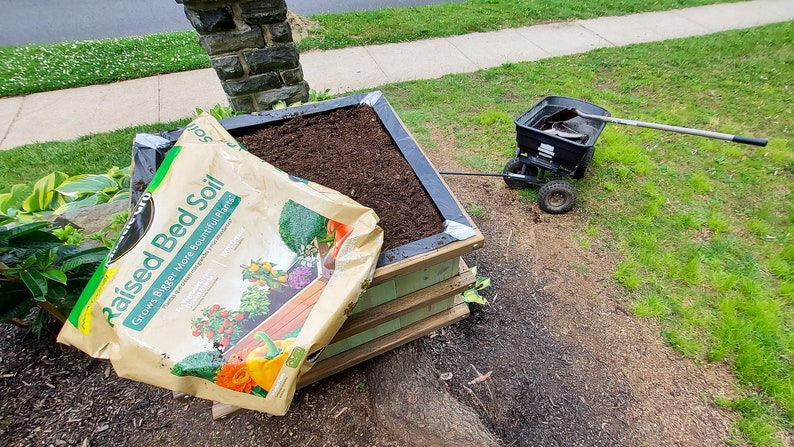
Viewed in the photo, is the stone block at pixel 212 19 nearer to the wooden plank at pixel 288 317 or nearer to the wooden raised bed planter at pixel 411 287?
the wooden raised bed planter at pixel 411 287

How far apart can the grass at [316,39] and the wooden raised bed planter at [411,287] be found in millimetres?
3953

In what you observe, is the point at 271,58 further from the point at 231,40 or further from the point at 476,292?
the point at 476,292

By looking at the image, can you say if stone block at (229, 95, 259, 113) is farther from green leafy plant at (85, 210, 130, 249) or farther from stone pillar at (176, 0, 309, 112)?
green leafy plant at (85, 210, 130, 249)

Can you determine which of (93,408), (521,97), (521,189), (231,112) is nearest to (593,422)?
(521,189)

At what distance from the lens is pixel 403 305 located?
175cm

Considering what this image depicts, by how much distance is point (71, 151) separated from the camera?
3.72 m

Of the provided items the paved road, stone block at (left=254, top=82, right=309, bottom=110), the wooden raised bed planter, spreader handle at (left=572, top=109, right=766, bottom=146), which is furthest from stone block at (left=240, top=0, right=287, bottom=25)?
the paved road

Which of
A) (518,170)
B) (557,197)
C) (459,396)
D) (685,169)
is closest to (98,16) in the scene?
(518,170)

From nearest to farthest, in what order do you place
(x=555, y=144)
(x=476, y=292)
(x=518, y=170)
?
(x=476, y=292)
(x=555, y=144)
(x=518, y=170)

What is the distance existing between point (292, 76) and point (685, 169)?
360 centimetres

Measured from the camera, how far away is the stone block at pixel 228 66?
259cm

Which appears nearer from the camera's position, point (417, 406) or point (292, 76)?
point (417, 406)

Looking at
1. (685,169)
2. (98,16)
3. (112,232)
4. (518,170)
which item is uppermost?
(98,16)

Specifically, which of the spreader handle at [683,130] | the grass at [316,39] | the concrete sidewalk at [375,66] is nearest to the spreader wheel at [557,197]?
the spreader handle at [683,130]
